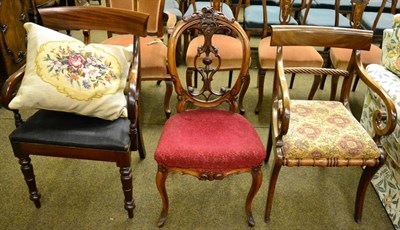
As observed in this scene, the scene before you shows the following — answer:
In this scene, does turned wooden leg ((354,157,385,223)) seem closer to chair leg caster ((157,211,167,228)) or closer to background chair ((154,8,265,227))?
background chair ((154,8,265,227))

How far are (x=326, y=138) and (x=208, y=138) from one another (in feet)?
1.73

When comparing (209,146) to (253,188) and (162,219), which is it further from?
(162,219)

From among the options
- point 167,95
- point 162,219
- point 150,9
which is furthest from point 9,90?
point 150,9

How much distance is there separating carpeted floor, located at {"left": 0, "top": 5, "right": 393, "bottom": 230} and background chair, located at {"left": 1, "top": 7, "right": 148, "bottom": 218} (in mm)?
175

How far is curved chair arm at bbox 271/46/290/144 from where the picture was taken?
4.52 ft

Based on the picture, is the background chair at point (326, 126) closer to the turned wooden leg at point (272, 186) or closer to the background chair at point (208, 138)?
the turned wooden leg at point (272, 186)

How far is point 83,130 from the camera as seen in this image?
1.43 metres

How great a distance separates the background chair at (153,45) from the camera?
6.89 ft

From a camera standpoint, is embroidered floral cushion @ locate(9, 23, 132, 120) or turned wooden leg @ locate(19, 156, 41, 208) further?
turned wooden leg @ locate(19, 156, 41, 208)

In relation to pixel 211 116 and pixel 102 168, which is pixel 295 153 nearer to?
pixel 211 116

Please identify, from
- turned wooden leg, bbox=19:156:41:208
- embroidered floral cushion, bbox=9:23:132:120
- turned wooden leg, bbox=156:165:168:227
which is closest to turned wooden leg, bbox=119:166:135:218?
turned wooden leg, bbox=156:165:168:227

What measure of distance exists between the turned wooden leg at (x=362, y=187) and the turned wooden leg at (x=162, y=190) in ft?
3.07

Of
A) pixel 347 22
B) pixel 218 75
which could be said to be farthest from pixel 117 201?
pixel 347 22

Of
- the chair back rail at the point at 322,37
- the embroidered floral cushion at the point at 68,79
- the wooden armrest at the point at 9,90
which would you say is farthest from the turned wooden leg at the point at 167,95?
the wooden armrest at the point at 9,90
